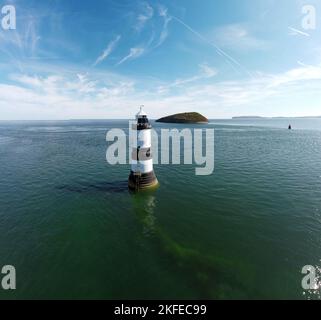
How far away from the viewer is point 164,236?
1627 cm

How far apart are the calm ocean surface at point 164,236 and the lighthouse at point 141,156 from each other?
69.3 inches

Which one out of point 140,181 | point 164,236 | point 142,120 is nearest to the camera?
point 164,236

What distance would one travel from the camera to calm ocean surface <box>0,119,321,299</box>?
1171 centimetres

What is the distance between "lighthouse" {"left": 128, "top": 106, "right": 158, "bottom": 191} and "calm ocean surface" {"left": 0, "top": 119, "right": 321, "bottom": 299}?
1.76 metres

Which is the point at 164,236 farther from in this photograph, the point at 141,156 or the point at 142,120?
the point at 142,120

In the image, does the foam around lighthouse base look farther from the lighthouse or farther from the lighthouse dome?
the lighthouse dome

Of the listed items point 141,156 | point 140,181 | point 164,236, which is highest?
point 141,156

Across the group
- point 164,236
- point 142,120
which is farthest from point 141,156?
point 164,236

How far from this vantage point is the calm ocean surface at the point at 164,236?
38.4 ft

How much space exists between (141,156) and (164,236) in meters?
10.8

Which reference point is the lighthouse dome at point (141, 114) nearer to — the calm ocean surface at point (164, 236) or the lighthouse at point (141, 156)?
the lighthouse at point (141, 156)

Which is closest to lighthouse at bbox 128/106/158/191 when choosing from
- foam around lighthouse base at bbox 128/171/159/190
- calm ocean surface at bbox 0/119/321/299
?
foam around lighthouse base at bbox 128/171/159/190
